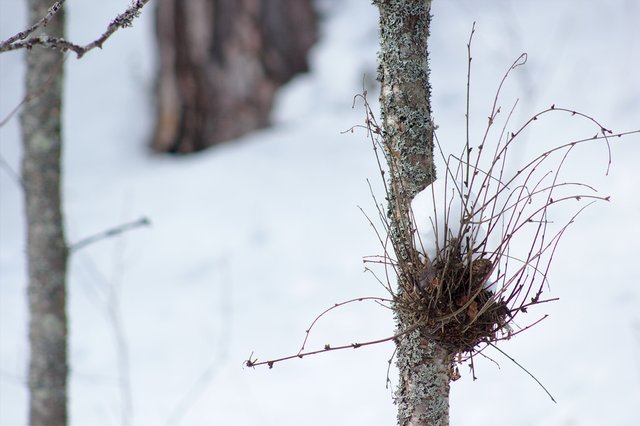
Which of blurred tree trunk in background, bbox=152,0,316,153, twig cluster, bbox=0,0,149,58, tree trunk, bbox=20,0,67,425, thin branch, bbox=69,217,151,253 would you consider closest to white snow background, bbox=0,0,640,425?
blurred tree trunk in background, bbox=152,0,316,153

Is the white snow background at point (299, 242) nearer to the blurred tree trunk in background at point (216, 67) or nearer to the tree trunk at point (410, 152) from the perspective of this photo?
the blurred tree trunk in background at point (216, 67)

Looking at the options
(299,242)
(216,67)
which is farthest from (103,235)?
(216,67)

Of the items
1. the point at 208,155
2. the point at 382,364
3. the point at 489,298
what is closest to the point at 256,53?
the point at 208,155

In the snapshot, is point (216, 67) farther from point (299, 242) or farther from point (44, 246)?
point (44, 246)

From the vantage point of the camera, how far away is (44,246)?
2990 millimetres

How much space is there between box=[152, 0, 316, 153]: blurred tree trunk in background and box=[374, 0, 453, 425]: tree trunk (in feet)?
17.0

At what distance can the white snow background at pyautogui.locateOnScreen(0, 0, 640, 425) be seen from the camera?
4.03 metres

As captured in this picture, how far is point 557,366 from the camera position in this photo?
3881 mm

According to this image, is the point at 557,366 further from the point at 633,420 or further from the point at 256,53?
the point at 256,53

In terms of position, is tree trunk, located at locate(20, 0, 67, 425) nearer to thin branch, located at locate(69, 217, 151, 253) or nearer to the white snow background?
thin branch, located at locate(69, 217, 151, 253)

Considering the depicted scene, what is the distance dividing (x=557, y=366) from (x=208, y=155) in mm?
3936

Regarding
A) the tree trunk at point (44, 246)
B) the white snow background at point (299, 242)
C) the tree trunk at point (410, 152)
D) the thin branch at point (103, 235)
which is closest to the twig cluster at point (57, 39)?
the tree trunk at point (410, 152)

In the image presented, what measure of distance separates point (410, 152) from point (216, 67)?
17.5 feet

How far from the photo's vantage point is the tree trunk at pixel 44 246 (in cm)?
299
